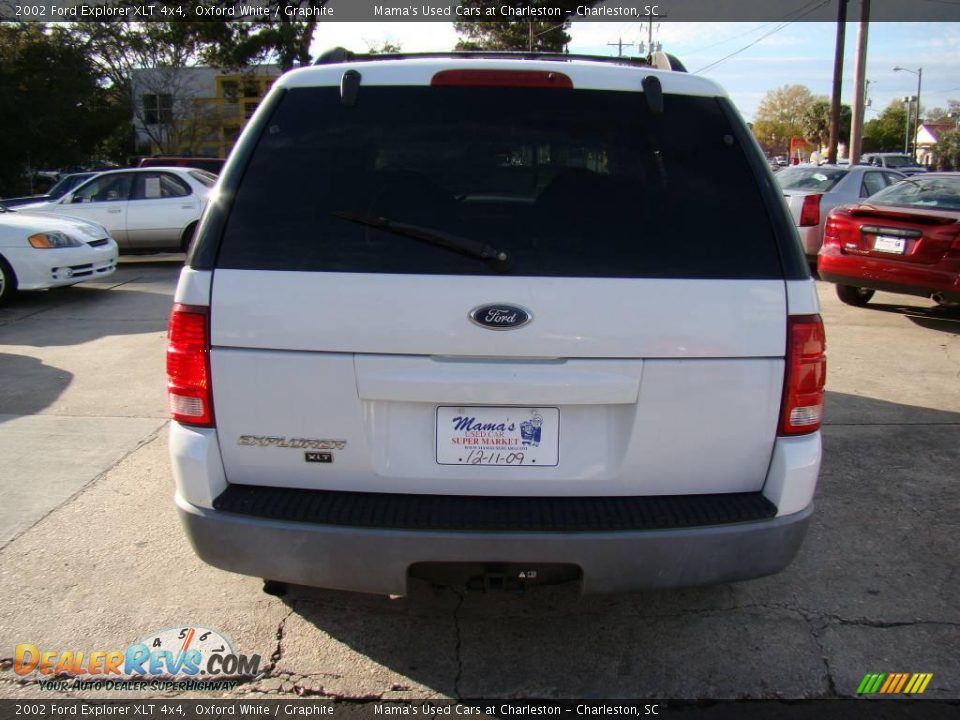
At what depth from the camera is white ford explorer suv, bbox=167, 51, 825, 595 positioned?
243cm

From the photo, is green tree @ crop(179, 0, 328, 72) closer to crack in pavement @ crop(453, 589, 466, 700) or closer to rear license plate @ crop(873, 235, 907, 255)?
rear license plate @ crop(873, 235, 907, 255)

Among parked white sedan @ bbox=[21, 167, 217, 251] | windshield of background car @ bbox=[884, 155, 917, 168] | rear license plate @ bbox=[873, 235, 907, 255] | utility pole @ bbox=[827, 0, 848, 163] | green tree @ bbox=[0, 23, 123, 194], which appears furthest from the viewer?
green tree @ bbox=[0, 23, 123, 194]

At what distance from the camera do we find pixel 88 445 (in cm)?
501

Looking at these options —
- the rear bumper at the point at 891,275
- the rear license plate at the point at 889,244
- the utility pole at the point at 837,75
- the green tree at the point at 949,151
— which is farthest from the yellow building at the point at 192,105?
the green tree at the point at 949,151

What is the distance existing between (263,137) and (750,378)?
171 centimetres

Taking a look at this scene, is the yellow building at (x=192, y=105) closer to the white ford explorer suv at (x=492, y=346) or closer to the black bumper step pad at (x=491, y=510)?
the white ford explorer suv at (x=492, y=346)

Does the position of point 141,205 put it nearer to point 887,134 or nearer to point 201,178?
point 201,178

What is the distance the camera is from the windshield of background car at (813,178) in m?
12.4

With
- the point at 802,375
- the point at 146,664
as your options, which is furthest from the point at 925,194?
the point at 146,664

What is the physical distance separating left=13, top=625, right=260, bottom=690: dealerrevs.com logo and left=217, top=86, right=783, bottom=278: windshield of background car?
1.46 meters

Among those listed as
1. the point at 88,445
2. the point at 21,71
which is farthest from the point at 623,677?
the point at 21,71

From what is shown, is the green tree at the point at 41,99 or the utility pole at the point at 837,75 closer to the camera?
the utility pole at the point at 837,75

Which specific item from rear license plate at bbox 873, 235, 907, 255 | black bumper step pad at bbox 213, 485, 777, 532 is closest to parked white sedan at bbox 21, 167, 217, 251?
rear license plate at bbox 873, 235, 907, 255

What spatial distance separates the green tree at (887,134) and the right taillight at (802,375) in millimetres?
91247
